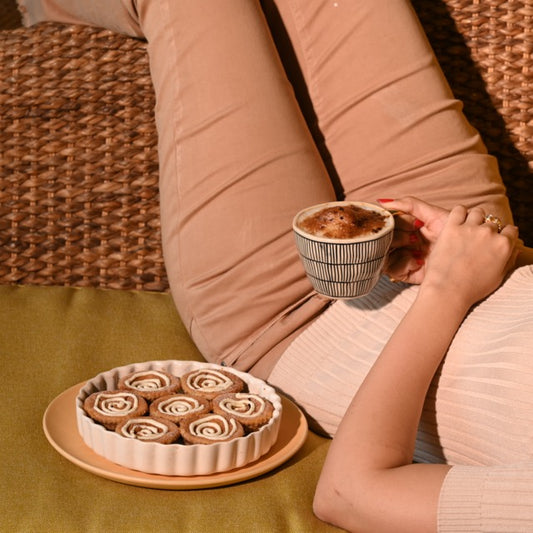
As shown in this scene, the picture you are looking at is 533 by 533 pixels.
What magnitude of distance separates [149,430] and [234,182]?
1.24ft

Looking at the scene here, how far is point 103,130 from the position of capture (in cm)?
149

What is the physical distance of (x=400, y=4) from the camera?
4.17ft

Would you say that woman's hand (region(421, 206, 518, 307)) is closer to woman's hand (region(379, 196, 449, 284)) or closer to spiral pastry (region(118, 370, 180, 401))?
woman's hand (region(379, 196, 449, 284))

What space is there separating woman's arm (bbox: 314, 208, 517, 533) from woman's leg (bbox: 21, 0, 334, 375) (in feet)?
0.71

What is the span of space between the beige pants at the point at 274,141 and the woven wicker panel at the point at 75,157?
20cm

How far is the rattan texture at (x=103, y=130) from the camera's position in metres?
1.47

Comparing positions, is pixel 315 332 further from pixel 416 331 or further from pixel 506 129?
pixel 506 129

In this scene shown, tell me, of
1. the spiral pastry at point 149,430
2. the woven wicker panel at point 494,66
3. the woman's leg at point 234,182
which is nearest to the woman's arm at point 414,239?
the woman's leg at point 234,182

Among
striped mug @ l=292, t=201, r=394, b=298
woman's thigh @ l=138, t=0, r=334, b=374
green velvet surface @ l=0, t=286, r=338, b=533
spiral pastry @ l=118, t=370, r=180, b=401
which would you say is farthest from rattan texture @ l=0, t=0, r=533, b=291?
striped mug @ l=292, t=201, r=394, b=298

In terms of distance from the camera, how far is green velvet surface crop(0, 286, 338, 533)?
0.87 m

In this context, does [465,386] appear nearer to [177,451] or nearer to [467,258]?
[467,258]

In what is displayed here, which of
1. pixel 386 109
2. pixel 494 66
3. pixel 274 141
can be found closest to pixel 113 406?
pixel 274 141

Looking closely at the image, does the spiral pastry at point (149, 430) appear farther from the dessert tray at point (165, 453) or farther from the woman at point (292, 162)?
the woman at point (292, 162)

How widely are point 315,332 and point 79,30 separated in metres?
0.73
